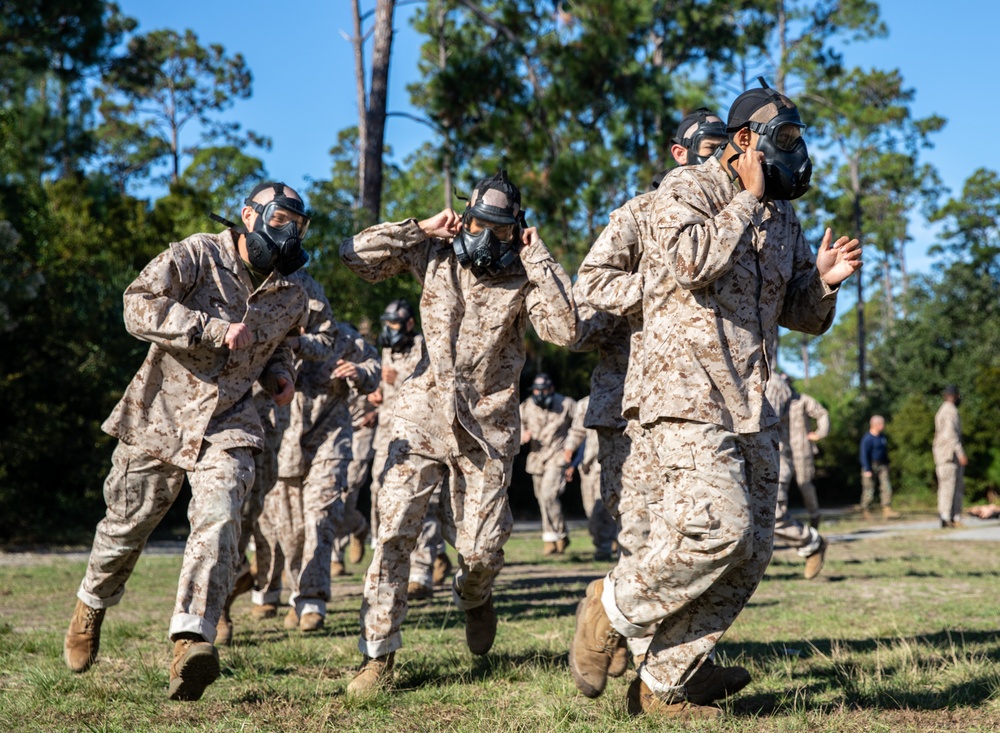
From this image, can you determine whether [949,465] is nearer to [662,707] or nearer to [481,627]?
[481,627]

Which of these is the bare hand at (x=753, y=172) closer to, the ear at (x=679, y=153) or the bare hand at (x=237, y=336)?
the ear at (x=679, y=153)

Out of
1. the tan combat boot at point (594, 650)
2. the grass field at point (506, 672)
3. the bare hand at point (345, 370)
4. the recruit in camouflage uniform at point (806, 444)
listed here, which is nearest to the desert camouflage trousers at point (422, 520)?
the grass field at point (506, 672)

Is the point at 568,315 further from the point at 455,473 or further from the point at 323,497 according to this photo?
the point at 323,497

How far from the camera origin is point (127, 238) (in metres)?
23.6

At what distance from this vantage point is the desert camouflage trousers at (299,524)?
771 cm

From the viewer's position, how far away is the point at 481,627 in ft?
18.7

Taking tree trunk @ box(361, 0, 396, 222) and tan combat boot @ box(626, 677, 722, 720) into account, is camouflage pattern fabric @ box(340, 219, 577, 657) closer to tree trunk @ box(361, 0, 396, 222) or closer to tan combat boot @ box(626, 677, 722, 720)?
tan combat boot @ box(626, 677, 722, 720)

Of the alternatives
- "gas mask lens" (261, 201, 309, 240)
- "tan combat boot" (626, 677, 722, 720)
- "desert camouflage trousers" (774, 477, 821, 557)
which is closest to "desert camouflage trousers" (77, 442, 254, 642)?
"gas mask lens" (261, 201, 309, 240)

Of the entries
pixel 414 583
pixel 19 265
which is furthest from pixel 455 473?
pixel 19 265

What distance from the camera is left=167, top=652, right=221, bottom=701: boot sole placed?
4.38 m

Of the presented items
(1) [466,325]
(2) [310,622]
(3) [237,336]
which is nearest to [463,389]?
(1) [466,325]

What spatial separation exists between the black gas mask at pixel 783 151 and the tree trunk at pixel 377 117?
1429cm

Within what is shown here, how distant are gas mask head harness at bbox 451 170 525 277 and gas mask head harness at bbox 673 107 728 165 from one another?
1.09m

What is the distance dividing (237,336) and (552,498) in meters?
10.4
